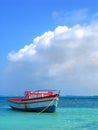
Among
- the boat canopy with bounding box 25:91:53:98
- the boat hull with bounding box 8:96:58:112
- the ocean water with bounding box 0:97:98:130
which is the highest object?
the boat canopy with bounding box 25:91:53:98

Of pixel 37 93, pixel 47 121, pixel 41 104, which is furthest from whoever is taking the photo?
pixel 37 93

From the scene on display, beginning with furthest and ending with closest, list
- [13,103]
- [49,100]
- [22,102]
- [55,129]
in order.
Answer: [13,103] → [22,102] → [49,100] → [55,129]

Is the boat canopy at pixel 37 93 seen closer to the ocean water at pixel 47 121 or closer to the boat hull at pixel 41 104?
the boat hull at pixel 41 104

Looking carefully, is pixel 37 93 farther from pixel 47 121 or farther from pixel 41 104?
pixel 47 121

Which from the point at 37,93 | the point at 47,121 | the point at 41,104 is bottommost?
the point at 47,121

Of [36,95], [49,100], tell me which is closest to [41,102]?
[49,100]

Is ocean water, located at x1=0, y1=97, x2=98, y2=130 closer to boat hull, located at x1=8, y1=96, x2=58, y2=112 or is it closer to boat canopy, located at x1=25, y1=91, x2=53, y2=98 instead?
boat hull, located at x1=8, y1=96, x2=58, y2=112

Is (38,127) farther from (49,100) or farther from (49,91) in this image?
(49,91)

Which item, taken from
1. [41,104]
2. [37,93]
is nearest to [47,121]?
[41,104]

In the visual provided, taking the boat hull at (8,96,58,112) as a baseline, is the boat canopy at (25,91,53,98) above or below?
above

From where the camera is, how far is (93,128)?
19.7m

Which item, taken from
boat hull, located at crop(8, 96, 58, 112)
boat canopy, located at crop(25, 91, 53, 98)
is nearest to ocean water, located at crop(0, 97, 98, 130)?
boat hull, located at crop(8, 96, 58, 112)

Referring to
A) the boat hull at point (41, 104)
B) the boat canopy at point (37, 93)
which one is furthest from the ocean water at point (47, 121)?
the boat canopy at point (37, 93)

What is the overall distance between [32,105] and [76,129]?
487 inches
